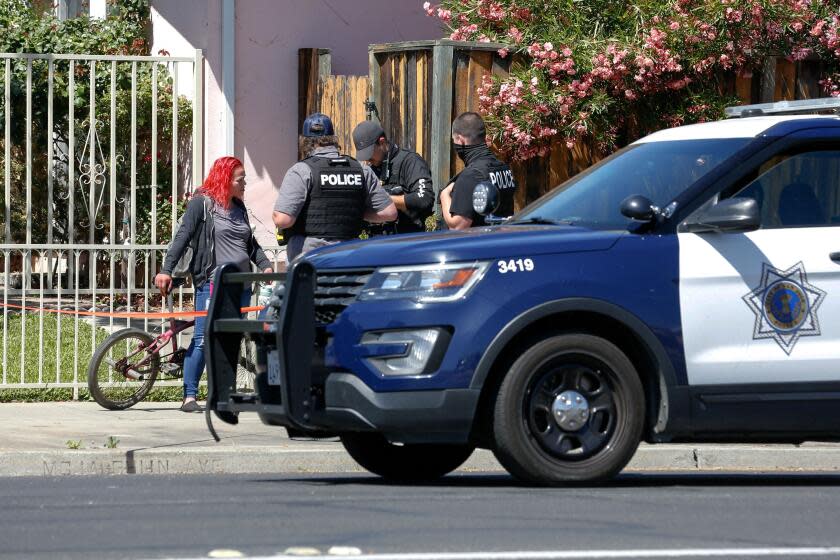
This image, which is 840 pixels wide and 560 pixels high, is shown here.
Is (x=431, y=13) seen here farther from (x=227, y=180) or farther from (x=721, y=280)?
(x=721, y=280)

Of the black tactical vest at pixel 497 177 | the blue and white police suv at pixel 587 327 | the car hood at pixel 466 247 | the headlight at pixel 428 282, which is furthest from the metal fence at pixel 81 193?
the headlight at pixel 428 282

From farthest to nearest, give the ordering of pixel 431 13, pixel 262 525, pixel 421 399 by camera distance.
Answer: pixel 431 13 → pixel 421 399 → pixel 262 525

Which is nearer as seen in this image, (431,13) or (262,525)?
(262,525)

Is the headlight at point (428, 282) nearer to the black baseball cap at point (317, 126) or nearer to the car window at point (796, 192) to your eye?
the car window at point (796, 192)

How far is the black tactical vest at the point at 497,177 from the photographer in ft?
35.4

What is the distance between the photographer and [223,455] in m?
9.70

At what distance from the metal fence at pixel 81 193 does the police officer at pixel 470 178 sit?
2.42 m

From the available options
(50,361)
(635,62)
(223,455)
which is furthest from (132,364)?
(635,62)

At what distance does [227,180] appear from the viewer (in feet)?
38.5

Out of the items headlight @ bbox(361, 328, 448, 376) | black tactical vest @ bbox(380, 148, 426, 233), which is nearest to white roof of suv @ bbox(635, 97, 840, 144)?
headlight @ bbox(361, 328, 448, 376)

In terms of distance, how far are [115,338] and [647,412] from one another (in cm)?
518

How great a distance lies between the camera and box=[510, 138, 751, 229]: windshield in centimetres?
822

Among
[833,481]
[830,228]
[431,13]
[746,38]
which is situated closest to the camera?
[830,228]

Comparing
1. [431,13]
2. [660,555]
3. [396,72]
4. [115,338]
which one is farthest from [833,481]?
[431,13]
